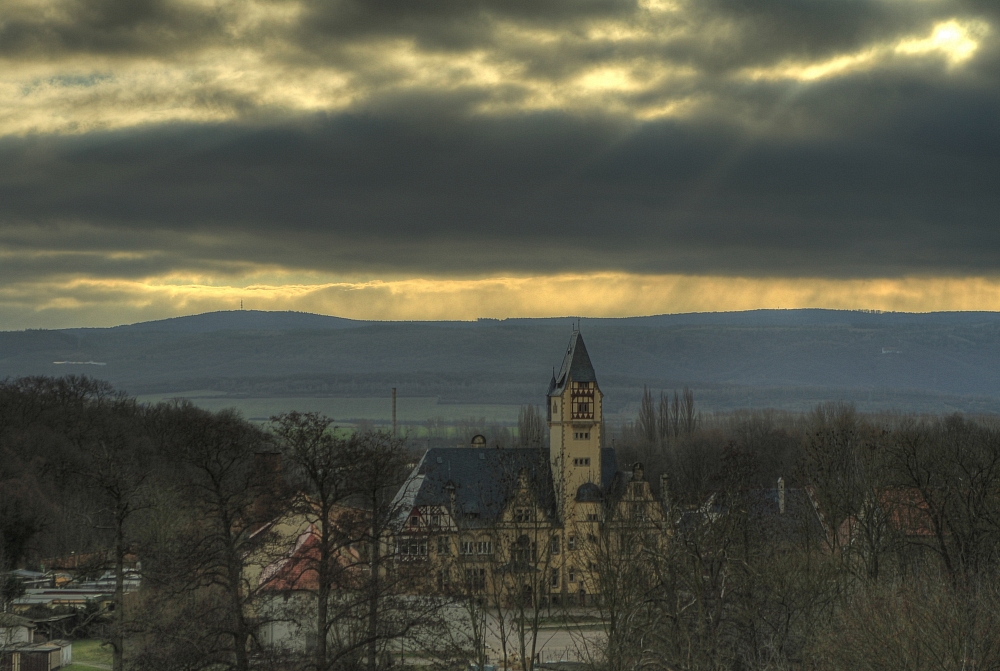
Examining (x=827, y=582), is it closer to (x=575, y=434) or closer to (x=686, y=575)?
(x=686, y=575)

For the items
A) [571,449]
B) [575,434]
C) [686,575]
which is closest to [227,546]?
[686,575]

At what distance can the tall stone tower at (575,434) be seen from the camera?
322 ft

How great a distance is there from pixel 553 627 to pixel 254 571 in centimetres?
1993

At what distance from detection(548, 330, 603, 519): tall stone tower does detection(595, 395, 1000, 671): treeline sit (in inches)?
704

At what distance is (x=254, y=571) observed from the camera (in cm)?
7831

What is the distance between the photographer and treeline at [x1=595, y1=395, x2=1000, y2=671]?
36438mm

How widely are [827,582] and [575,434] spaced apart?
163 feet

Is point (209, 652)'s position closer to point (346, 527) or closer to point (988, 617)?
point (346, 527)

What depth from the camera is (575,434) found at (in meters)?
99.1

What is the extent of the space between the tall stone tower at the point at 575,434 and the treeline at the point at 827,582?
58.7 ft

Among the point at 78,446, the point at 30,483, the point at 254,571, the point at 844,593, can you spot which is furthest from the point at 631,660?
the point at 78,446

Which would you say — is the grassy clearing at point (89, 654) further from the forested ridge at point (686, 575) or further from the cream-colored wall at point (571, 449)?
the cream-colored wall at point (571, 449)

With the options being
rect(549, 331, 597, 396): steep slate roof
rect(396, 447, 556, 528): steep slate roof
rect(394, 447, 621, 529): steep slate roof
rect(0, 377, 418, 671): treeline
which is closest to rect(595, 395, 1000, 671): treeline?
rect(0, 377, 418, 671): treeline

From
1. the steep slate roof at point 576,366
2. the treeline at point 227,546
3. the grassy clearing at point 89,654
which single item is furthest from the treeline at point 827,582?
the grassy clearing at point 89,654
